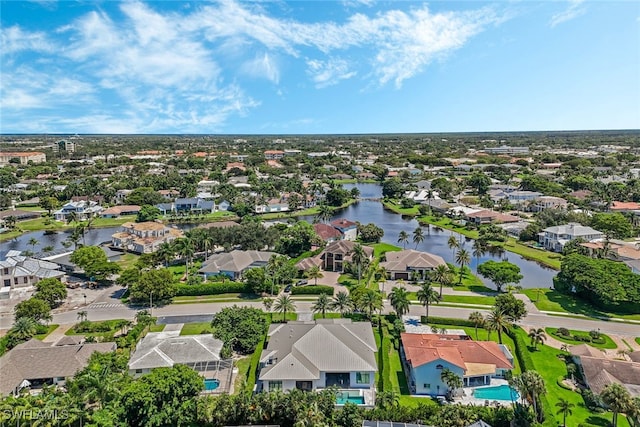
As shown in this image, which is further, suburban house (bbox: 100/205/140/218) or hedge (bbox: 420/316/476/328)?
suburban house (bbox: 100/205/140/218)

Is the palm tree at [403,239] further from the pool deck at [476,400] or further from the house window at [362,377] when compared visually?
the house window at [362,377]

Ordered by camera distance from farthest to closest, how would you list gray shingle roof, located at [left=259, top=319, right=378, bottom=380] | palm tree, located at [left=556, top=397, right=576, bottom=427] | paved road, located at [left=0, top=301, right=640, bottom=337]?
paved road, located at [left=0, top=301, right=640, bottom=337] < gray shingle roof, located at [left=259, top=319, right=378, bottom=380] < palm tree, located at [left=556, top=397, right=576, bottom=427]

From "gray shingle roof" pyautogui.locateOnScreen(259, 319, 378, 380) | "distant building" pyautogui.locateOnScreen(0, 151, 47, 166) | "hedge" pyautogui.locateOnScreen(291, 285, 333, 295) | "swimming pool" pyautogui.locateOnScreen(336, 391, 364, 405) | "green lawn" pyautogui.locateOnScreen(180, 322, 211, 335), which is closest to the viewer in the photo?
"swimming pool" pyautogui.locateOnScreen(336, 391, 364, 405)

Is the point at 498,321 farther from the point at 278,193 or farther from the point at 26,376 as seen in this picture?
the point at 278,193

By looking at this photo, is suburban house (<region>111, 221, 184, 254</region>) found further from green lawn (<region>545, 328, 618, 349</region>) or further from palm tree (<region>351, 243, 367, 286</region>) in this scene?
green lawn (<region>545, 328, 618, 349</region>)

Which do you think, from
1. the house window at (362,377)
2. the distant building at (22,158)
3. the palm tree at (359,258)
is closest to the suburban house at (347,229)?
the palm tree at (359,258)

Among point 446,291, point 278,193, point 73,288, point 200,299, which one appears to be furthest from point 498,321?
point 278,193

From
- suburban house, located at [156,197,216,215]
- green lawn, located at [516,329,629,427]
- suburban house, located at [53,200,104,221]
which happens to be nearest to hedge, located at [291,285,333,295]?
green lawn, located at [516,329,629,427]
